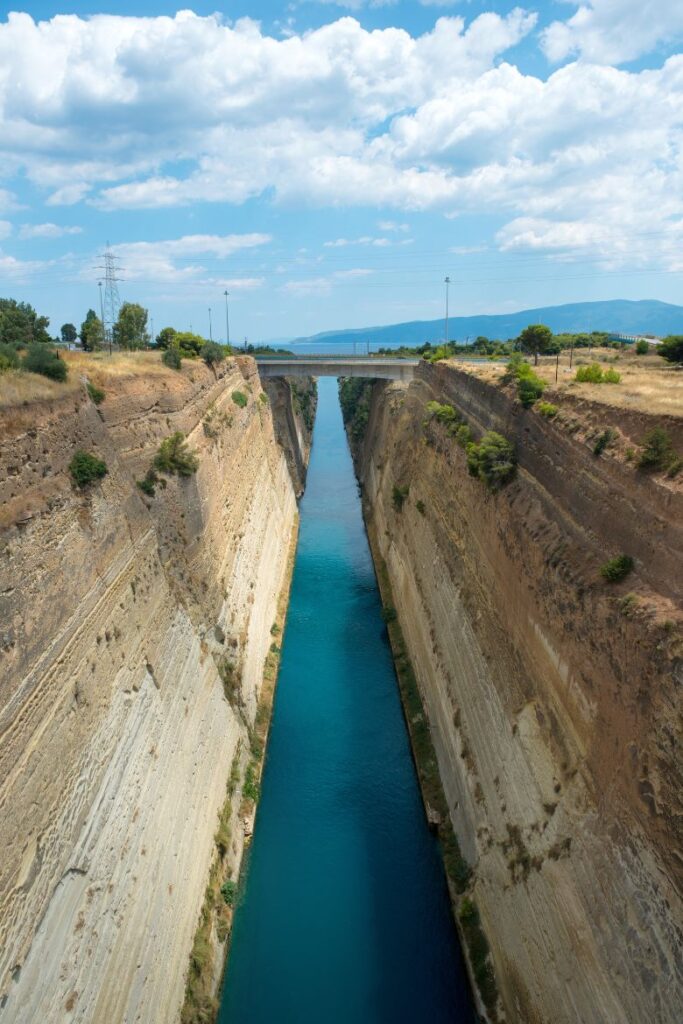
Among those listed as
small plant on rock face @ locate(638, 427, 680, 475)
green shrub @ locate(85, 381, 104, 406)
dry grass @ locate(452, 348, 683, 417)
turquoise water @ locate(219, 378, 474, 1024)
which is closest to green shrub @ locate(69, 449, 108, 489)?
green shrub @ locate(85, 381, 104, 406)

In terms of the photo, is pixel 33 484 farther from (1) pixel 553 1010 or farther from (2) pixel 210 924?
(1) pixel 553 1010

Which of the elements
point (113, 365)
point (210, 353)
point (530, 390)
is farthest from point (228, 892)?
point (210, 353)

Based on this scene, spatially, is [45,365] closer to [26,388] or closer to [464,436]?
[26,388]

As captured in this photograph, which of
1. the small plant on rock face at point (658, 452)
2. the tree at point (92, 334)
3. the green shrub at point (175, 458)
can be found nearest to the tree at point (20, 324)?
the tree at point (92, 334)

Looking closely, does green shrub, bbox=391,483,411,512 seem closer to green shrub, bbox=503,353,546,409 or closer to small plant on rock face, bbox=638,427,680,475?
green shrub, bbox=503,353,546,409

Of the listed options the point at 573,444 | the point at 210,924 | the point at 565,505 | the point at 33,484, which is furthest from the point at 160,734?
Result: the point at 573,444

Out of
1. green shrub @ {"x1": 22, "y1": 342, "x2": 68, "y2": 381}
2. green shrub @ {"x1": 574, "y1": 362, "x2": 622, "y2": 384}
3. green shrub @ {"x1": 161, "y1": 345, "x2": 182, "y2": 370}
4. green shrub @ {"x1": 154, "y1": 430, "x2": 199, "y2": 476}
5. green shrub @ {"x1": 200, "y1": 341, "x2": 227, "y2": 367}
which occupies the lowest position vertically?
green shrub @ {"x1": 154, "y1": 430, "x2": 199, "y2": 476}
